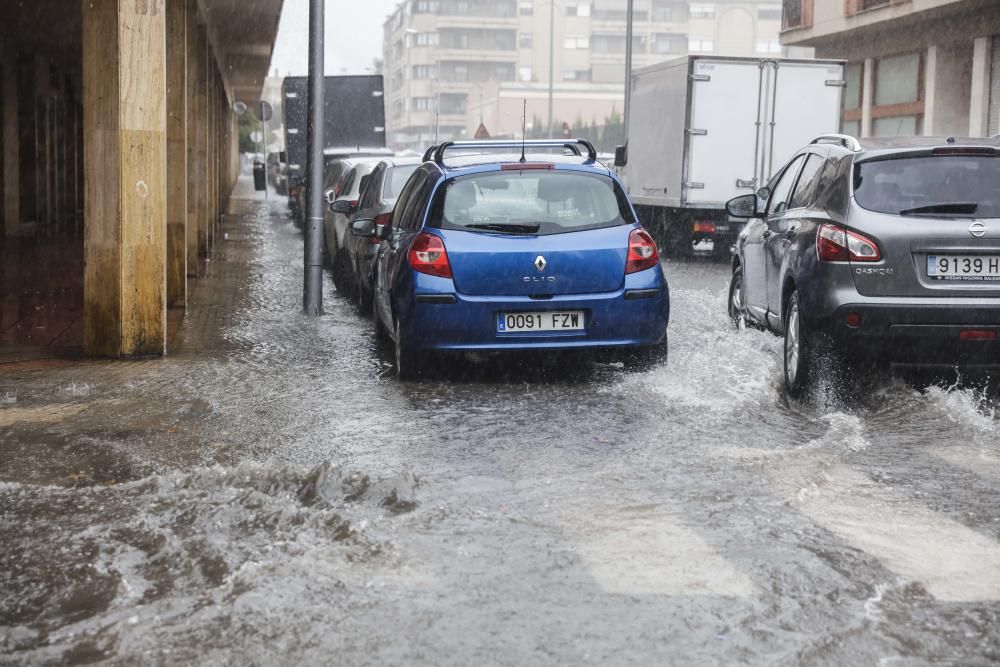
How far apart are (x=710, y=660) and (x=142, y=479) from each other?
3.10m

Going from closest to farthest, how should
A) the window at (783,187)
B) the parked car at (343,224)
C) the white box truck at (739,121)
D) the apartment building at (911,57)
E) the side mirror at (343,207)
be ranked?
the window at (783,187)
the side mirror at (343,207)
the parked car at (343,224)
the white box truck at (739,121)
the apartment building at (911,57)

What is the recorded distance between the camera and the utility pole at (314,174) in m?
13.6

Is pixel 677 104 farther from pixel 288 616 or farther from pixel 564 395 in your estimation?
pixel 288 616

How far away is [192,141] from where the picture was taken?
17.9 metres

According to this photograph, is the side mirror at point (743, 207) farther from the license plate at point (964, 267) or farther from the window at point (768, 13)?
the window at point (768, 13)

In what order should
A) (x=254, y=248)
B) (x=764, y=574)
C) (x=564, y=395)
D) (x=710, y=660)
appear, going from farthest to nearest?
1. (x=254, y=248)
2. (x=564, y=395)
3. (x=764, y=574)
4. (x=710, y=660)

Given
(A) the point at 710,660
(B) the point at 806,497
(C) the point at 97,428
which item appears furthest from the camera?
(C) the point at 97,428

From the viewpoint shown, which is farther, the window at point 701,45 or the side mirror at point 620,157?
the window at point 701,45

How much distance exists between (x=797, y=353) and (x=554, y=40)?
104m

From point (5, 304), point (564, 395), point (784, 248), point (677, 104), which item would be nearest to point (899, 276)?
point (784, 248)

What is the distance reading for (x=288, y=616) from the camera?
430cm

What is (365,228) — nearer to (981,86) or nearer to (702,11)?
(981,86)

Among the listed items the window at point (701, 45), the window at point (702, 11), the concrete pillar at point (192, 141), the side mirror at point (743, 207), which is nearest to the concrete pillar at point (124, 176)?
the side mirror at point (743, 207)

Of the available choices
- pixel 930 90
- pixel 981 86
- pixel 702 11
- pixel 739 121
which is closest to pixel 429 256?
pixel 739 121
